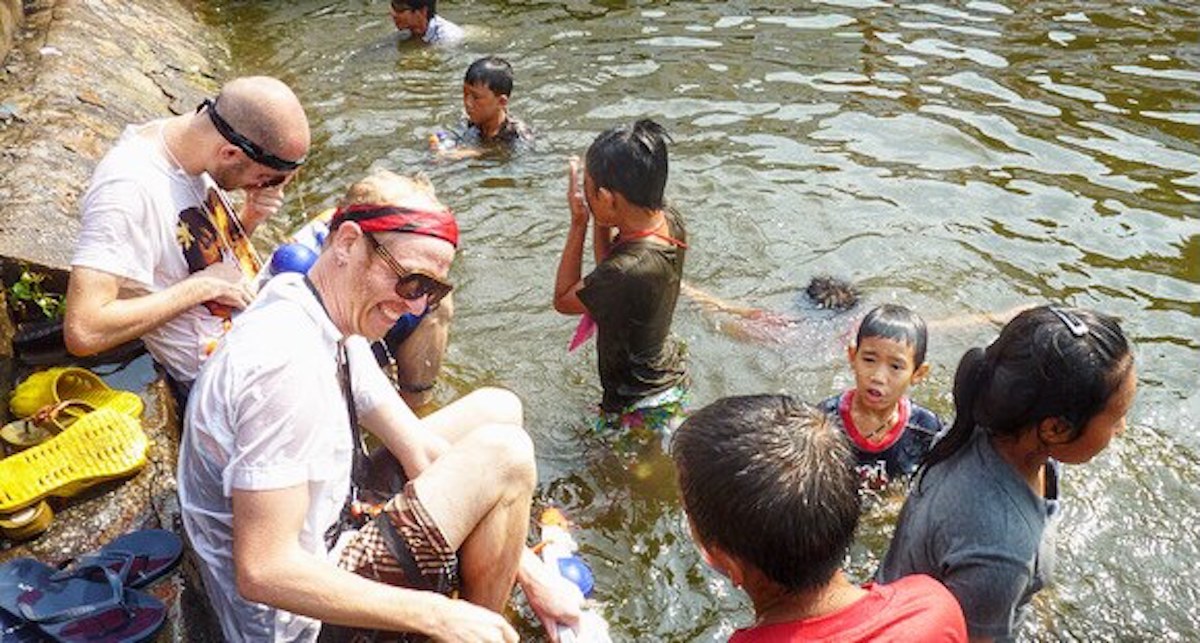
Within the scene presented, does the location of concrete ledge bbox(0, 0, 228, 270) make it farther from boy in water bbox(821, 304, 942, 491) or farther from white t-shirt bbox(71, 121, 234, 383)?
boy in water bbox(821, 304, 942, 491)

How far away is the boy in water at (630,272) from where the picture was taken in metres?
4.12

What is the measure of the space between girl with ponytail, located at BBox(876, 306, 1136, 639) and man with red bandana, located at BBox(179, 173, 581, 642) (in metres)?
1.28

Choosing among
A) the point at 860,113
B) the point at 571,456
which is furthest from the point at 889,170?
the point at 571,456

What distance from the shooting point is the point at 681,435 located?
7.98ft

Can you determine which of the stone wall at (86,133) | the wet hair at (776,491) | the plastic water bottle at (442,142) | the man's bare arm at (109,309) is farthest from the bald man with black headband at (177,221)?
the plastic water bottle at (442,142)

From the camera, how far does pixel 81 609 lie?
10.3ft

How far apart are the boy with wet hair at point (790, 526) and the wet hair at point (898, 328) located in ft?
6.23

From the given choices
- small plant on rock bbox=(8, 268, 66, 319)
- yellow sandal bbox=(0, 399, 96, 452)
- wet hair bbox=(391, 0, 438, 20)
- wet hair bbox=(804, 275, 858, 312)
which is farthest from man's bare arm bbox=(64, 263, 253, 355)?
wet hair bbox=(391, 0, 438, 20)

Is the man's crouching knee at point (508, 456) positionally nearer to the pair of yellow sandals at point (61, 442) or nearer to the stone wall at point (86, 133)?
the stone wall at point (86, 133)

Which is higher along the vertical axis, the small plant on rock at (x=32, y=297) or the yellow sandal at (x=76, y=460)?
the small plant on rock at (x=32, y=297)

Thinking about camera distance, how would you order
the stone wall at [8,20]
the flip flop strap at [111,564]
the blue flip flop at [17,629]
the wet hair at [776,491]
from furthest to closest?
the stone wall at [8,20]
the flip flop strap at [111,564]
the blue flip flop at [17,629]
the wet hair at [776,491]

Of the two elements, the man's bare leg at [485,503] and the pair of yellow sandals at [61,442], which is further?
the pair of yellow sandals at [61,442]

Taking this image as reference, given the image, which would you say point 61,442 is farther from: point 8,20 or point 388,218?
point 8,20

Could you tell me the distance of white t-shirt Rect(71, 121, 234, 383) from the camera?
367 cm
